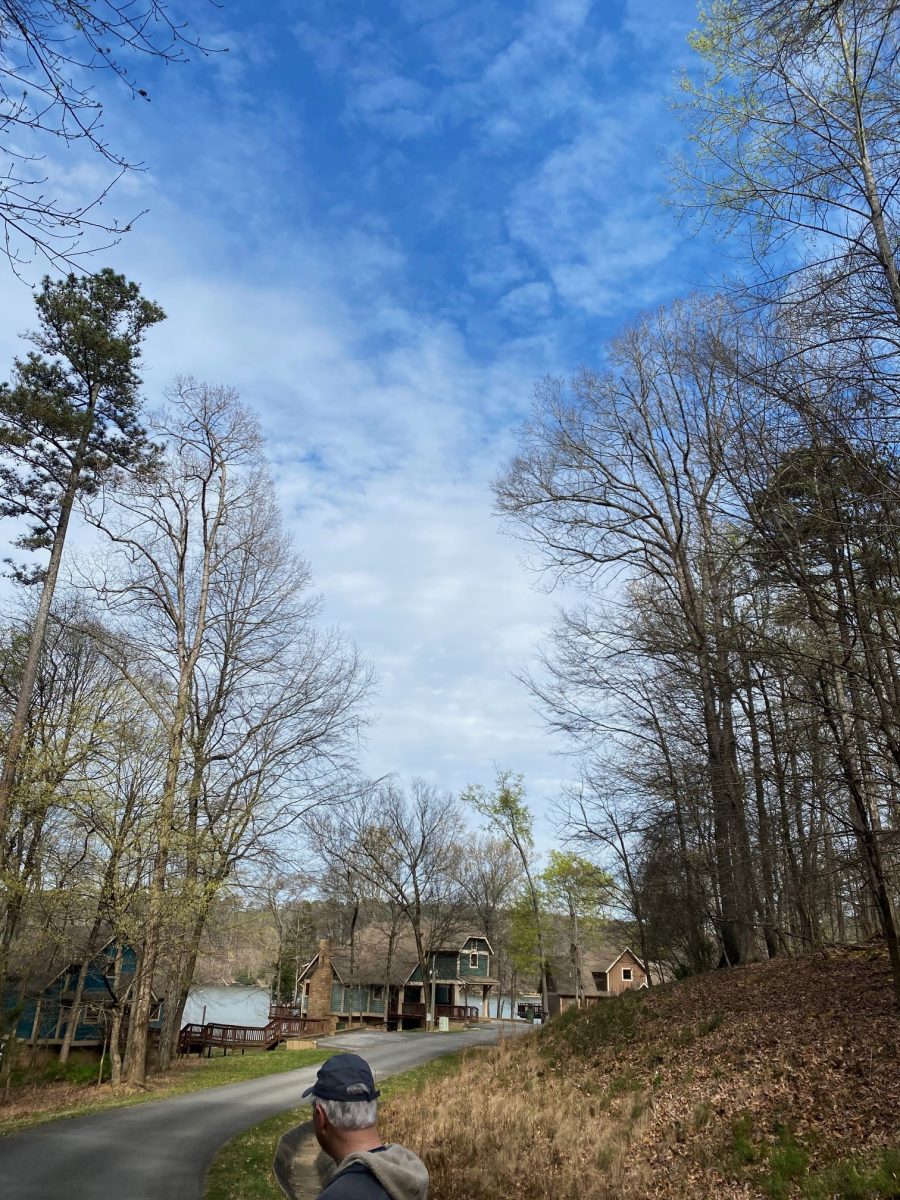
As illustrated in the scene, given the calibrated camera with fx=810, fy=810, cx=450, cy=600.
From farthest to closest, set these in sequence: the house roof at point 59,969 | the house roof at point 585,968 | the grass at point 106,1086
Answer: the house roof at point 585,968 < the house roof at point 59,969 < the grass at point 106,1086

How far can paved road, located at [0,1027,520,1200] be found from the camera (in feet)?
27.9

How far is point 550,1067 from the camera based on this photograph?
13.4 m

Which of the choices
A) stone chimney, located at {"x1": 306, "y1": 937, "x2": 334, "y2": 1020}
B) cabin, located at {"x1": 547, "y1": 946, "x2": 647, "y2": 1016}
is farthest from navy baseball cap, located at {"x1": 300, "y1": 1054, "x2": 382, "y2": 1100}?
cabin, located at {"x1": 547, "y1": 946, "x2": 647, "y2": 1016}

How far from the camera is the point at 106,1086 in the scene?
17.9 metres

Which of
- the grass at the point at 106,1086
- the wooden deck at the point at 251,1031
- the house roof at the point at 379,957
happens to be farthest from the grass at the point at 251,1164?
the house roof at the point at 379,957

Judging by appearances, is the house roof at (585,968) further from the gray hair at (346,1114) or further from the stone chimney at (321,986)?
the gray hair at (346,1114)

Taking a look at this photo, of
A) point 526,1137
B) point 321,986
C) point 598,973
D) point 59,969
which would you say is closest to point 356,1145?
point 526,1137

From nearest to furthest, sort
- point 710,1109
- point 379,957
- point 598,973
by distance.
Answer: point 710,1109 → point 379,957 → point 598,973

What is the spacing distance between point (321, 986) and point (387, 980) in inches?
179

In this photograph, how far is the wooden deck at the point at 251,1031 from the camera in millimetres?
33438

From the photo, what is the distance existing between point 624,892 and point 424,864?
29.0m

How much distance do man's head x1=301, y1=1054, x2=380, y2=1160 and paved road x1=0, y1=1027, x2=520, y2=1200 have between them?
7.88 meters

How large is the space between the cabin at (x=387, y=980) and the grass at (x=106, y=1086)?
2615cm

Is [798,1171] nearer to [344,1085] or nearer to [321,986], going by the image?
[344,1085]
